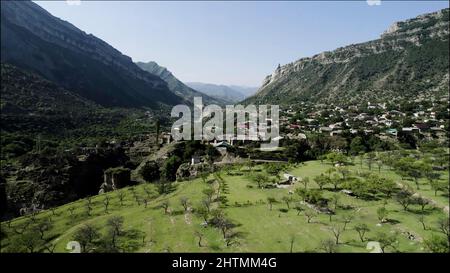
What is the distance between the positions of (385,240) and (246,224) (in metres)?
15.4

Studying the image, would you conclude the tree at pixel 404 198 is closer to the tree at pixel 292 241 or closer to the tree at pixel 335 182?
the tree at pixel 335 182

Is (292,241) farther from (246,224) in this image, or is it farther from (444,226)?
(444,226)

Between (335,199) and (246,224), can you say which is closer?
(246,224)

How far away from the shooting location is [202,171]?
77000mm

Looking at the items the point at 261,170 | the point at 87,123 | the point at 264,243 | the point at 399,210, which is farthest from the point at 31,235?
the point at 87,123

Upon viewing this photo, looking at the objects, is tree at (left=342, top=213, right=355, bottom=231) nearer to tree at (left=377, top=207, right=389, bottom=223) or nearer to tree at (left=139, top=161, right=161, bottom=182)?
tree at (left=377, top=207, right=389, bottom=223)

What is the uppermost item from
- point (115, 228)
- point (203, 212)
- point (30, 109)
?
point (30, 109)

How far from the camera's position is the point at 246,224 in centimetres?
4375

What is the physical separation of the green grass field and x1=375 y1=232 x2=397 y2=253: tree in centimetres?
49

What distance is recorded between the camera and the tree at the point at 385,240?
118ft

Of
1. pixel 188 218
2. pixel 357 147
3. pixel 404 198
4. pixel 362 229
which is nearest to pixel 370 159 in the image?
pixel 357 147

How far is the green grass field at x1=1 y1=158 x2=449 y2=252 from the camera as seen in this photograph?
38125 millimetres

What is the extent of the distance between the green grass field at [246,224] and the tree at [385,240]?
493 mm
